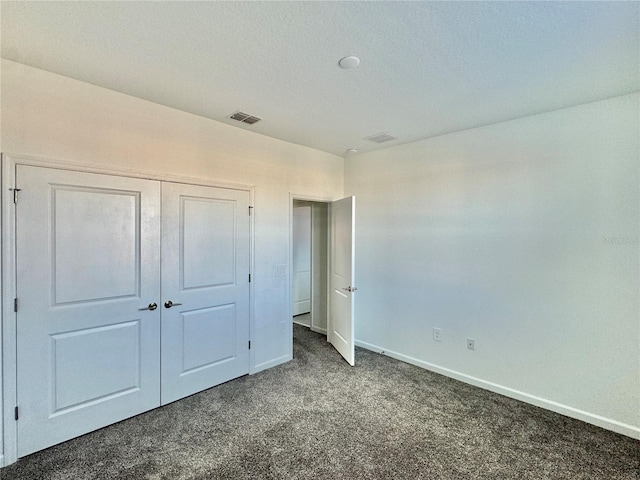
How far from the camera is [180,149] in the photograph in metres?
2.79

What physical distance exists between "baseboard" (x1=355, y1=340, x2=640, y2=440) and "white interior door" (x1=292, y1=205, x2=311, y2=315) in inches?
98.3

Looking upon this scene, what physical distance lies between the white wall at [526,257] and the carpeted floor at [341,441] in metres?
0.39

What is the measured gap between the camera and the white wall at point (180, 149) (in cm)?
208

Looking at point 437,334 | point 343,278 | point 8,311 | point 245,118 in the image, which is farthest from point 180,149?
point 437,334

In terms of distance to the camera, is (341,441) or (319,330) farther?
(319,330)

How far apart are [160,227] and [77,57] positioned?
131 centimetres

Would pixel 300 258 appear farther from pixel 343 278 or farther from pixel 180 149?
pixel 180 149

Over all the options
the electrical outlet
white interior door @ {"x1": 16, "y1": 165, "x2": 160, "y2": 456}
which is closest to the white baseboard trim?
white interior door @ {"x1": 16, "y1": 165, "x2": 160, "y2": 456}

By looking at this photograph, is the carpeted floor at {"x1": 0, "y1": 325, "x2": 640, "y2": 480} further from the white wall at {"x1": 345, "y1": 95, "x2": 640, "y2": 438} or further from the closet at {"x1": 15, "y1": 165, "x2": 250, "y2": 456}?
the white wall at {"x1": 345, "y1": 95, "x2": 640, "y2": 438}

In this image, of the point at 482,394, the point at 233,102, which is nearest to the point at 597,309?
the point at 482,394

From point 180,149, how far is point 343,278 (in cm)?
236

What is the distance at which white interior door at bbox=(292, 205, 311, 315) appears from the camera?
583cm

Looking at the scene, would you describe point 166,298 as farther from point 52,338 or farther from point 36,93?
point 36,93

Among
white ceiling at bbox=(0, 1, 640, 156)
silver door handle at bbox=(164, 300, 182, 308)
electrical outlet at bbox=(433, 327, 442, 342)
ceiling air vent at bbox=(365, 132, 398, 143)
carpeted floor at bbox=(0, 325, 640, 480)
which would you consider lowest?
carpeted floor at bbox=(0, 325, 640, 480)
